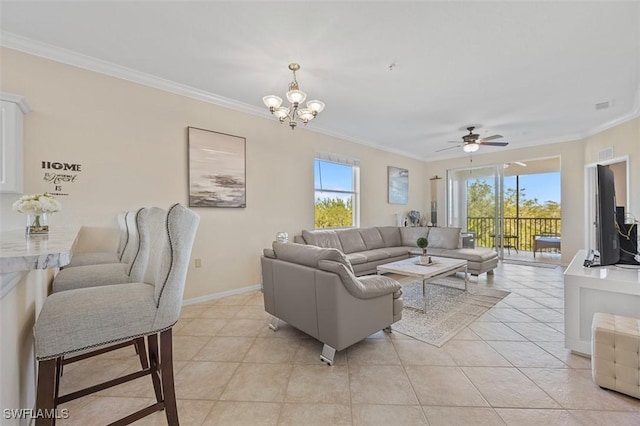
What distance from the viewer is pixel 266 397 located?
66.0 inches

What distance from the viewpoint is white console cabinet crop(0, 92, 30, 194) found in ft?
7.21

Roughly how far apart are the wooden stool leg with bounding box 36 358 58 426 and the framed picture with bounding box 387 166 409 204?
6.19m

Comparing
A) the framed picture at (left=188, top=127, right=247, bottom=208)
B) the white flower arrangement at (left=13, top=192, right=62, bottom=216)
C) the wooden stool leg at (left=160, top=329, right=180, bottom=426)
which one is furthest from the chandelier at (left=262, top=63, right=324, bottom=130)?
the wooden stool leg at (left=160, top=329, right=180, bottom=426)

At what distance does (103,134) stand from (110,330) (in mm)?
2602

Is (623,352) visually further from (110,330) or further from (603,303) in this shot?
(110,330)

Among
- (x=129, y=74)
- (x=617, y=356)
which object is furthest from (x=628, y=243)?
(x=129, y=74)

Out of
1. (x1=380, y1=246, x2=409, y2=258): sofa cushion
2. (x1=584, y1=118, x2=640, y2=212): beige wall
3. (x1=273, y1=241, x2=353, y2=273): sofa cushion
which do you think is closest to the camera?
(x1=273, y1=241, x2=353, y2=273): sofa cushion

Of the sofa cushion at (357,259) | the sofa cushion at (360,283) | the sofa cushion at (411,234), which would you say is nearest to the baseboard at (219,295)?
Answer: the sofa cushion at (357,259)

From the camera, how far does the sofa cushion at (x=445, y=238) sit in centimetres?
503

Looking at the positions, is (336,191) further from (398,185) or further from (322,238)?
(398,185)

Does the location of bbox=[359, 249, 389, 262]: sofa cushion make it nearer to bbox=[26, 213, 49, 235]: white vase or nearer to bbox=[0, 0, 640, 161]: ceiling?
bbox=[0, 0, 640, 161]: ceiling

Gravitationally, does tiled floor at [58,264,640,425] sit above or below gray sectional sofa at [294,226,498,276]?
below

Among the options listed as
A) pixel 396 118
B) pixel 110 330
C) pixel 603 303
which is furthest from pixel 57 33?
pixel 603 303

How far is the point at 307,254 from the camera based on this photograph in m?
2.22
